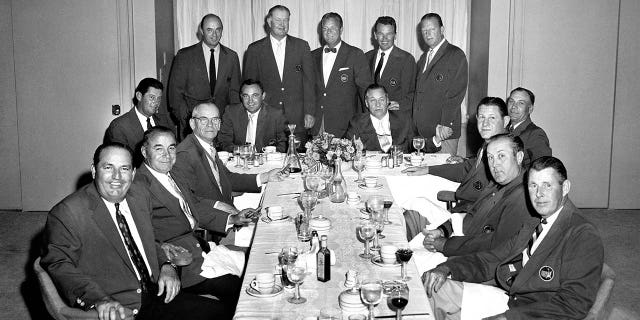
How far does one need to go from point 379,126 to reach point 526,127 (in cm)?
138

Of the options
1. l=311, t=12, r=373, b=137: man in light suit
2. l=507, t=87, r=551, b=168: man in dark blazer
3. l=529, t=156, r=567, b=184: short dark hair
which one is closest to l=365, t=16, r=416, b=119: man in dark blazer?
l=311, t=12, r=373, b=137: man in light suit

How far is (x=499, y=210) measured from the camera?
4.03 metres

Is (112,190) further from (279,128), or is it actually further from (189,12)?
(189,12)

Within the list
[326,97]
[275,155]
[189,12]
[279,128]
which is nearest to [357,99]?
[326,97]

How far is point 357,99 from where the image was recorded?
24.5 feet

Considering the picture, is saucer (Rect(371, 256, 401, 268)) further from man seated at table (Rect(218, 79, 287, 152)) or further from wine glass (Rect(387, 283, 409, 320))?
man seated at table (Rect(218, 79, 287, 152))

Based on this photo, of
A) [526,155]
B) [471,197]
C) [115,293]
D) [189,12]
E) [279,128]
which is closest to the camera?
[115,293]

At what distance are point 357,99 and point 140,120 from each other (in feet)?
8.08

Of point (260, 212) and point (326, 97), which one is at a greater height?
point (326, 97)

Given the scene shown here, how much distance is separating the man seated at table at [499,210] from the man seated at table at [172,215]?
4.37ft

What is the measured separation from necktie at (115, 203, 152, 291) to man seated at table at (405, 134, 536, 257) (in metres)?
1.82

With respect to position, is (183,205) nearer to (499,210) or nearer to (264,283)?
(264,283)

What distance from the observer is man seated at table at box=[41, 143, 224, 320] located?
3018 mm

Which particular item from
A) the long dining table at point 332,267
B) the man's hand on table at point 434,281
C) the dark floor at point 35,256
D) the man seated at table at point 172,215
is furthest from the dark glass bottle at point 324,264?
the dark floor at point 35,256
